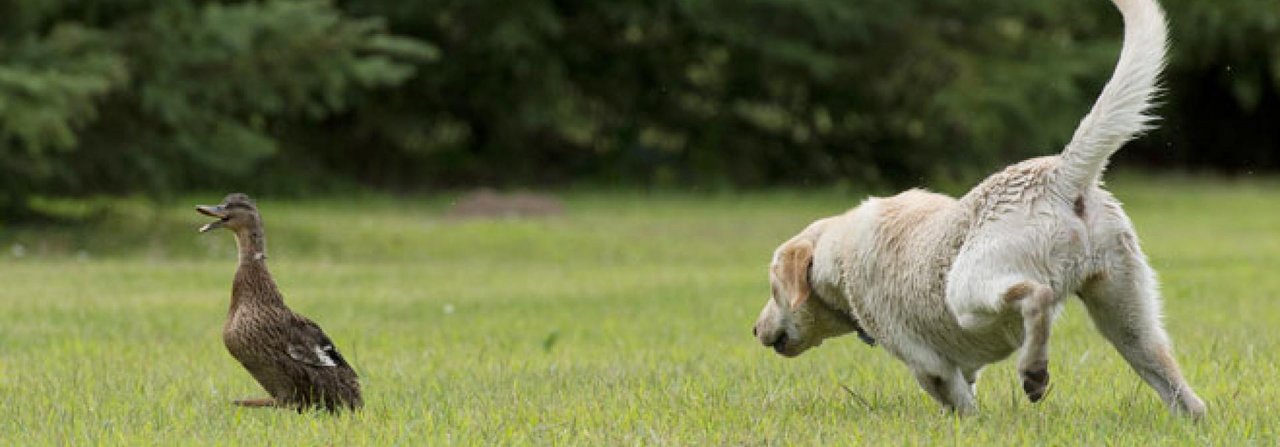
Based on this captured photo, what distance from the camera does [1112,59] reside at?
92.6 feet

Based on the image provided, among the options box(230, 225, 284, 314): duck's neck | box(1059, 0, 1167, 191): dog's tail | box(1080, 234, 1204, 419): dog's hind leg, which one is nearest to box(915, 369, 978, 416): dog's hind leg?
box(1080, 234, 1204, 419): dog's hind leg

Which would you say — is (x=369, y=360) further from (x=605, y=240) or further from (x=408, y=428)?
(x=605, y=240)

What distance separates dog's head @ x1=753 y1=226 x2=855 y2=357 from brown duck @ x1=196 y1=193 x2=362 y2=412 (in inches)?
69.7

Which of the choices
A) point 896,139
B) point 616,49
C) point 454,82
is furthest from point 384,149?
point 896,139

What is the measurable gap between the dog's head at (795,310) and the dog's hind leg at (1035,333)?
1.47m

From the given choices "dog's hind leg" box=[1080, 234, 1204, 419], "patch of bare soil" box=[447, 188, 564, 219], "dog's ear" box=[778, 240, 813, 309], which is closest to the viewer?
"dog's hind leg" box=[1080, 234, 1204, 419]

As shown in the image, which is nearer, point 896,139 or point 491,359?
point 491,359

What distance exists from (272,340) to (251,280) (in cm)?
27

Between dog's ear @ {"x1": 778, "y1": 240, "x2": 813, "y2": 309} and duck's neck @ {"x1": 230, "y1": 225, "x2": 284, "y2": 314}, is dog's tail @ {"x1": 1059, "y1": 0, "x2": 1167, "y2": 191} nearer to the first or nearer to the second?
dog's ear @ {"x1": 778, "y1": 240, "x2": 813, "y2": 309}

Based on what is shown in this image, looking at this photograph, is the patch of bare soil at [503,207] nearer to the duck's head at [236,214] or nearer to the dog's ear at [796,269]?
the dog's ear at [796,269]

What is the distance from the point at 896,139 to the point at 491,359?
21.7m

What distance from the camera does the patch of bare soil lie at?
79.8 ft

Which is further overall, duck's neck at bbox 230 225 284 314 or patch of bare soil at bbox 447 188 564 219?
patch of bare soil at bbox 447 188 564 219

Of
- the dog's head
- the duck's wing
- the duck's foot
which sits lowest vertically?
the dog's head
